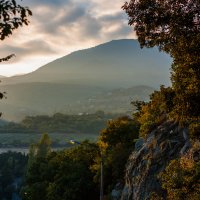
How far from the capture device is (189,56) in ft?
41.5

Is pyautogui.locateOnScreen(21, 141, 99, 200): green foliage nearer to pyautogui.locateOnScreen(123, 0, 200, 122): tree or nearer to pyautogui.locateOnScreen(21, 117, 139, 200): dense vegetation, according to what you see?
pyautogui.locateOnScreen(21, 117, 139, 200): dense vegetation

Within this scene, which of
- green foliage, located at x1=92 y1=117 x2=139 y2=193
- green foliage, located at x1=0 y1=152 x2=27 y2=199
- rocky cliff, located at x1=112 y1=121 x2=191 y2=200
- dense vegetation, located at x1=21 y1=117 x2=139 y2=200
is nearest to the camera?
rocky cliff, located at x1=112 y1=121 x2=191 y2=200

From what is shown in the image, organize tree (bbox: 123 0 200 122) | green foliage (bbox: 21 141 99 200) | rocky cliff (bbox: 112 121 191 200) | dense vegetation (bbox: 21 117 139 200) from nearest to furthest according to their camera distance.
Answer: tree (bbox: 123 0 200 122) → rocky cliff (bbox: 112 121 191 200) → dense vegetation (bbox: 21 117 139 200) → green foliage (bbox: 21 141 99 200)

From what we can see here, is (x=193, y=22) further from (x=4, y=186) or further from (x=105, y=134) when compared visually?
(x=4, y=186)

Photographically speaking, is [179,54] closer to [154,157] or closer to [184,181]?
[184,181]

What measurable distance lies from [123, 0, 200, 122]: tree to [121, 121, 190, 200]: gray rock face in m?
10.7

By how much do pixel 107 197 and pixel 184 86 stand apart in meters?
28.4

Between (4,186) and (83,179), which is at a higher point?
(83,179)

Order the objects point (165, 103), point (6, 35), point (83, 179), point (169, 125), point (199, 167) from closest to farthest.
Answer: point (6, 35) < point (199, 167) < point (165, 103) < point (169, 125) < point (83, 179)

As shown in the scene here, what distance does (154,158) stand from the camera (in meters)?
26.5

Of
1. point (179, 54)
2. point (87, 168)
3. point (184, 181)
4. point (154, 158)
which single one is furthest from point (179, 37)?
point (87, 168)

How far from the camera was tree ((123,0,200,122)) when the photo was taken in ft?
41.6

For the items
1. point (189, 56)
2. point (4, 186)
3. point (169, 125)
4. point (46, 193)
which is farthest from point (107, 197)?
point (4, 186)

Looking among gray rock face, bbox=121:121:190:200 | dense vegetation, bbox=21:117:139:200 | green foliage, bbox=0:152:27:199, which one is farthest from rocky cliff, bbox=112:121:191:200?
green foliage, bbox=0:152:27:199
